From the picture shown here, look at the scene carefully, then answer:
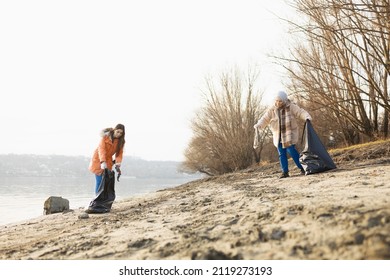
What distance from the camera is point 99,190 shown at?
5.00 metres

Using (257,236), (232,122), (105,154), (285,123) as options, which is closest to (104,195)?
(105,154)

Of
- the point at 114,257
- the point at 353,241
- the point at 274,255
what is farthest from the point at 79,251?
the point at 353,241

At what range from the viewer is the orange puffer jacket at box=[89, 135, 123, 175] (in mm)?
4824

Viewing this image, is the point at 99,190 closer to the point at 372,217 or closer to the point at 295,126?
the point at 295,126

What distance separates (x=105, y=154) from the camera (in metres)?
4.86

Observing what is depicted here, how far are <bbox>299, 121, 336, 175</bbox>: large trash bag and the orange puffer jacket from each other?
10.4 ft

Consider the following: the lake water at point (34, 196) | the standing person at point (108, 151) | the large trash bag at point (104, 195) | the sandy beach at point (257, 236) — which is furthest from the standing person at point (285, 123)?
the lake water at point (34, 196)

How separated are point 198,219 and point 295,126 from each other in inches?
129

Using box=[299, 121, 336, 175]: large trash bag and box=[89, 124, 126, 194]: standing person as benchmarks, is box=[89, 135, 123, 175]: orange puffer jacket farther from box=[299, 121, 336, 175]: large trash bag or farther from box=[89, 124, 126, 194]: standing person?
box=[299, 121, 336, 175]: large trash bag

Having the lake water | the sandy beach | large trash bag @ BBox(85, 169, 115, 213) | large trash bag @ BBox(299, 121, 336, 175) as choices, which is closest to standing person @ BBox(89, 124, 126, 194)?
large trash bag @ BBox(85, 169, 115, 213)

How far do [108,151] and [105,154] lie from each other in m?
0.10

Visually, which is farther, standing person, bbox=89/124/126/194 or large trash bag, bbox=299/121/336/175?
large trash bag, bbox=299/121/336/175

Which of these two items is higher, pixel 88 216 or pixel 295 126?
pixel 295 126

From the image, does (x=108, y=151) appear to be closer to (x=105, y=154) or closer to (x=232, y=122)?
(x=105, y=154)
